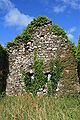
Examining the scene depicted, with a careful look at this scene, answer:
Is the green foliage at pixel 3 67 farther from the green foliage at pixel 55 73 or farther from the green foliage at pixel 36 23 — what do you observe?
the green foliage at pixel 55 73

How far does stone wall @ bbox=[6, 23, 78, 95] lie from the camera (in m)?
12.9

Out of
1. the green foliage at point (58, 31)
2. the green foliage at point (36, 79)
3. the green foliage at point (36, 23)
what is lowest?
the green foliage at point (36, 79)

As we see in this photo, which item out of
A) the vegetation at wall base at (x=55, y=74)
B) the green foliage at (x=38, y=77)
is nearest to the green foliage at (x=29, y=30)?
the green foliage at (x=38, y=77)

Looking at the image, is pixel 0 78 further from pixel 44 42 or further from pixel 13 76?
pixel 44 42

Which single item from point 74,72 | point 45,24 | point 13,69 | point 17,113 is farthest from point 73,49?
point 17,113

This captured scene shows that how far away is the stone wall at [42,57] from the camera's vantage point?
1287cm

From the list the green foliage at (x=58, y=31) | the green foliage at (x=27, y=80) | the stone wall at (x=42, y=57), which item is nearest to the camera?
the stone wall at (x=42, y=57)

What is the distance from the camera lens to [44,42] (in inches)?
539

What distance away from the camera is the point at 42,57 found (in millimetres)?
13508

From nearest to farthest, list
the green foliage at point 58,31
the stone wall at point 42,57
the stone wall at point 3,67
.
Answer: the stone wall at point 42,57 < the green foliage at point 58,31 < the stone wall at point 3,67

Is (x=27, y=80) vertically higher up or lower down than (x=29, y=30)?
lower down

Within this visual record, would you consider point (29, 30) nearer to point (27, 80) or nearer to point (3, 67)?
point (3, 67)

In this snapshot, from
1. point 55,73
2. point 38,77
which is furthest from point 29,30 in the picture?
point 55,73

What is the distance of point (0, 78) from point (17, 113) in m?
8.11
